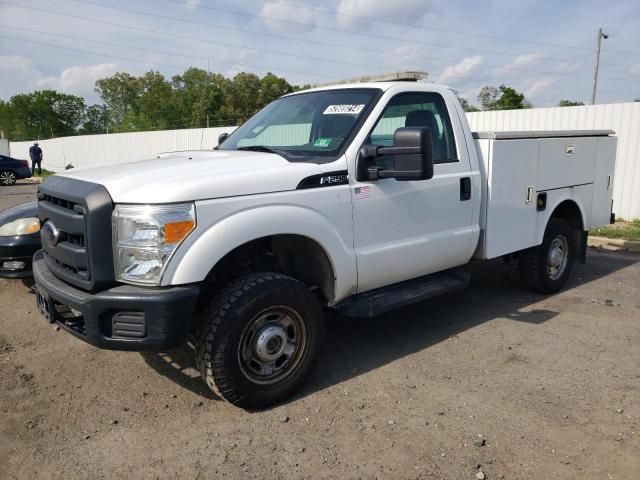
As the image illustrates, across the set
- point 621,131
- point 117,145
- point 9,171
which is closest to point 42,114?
point 117,145

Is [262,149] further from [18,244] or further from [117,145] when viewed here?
[117,145]

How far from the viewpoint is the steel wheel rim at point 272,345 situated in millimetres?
3350

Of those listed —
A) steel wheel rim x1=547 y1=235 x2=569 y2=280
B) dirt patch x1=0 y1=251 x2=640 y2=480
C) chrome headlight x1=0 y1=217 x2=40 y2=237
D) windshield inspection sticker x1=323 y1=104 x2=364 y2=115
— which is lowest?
dirt patch x1=0 y1=251 x2=640 y2=480

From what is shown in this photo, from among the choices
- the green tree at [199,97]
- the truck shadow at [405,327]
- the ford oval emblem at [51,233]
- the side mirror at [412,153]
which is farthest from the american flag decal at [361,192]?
the green tree at [199,97]

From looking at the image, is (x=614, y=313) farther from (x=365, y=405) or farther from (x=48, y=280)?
(x=48, y=280)

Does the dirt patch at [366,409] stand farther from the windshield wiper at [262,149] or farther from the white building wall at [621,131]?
the white building wall at [621,131]

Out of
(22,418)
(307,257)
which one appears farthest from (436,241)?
(22,418)

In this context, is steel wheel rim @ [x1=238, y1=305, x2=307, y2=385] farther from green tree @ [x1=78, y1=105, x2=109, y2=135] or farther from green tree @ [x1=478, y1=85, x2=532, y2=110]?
green tree @ [x1=78, y1=105, x2=109, y2=135]

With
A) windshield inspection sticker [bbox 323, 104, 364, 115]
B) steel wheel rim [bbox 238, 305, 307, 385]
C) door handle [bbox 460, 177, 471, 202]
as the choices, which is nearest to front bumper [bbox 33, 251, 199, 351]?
steel wheel rim [bbox 238, 305, 307, 385]

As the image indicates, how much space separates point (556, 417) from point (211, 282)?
91.4 inches

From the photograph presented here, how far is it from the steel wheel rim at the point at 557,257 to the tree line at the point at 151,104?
88.8ft

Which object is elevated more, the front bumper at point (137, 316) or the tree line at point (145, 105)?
the tree line at point (145, 105)

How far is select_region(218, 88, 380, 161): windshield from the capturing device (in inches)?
151

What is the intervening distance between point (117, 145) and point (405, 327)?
28.1 metres
